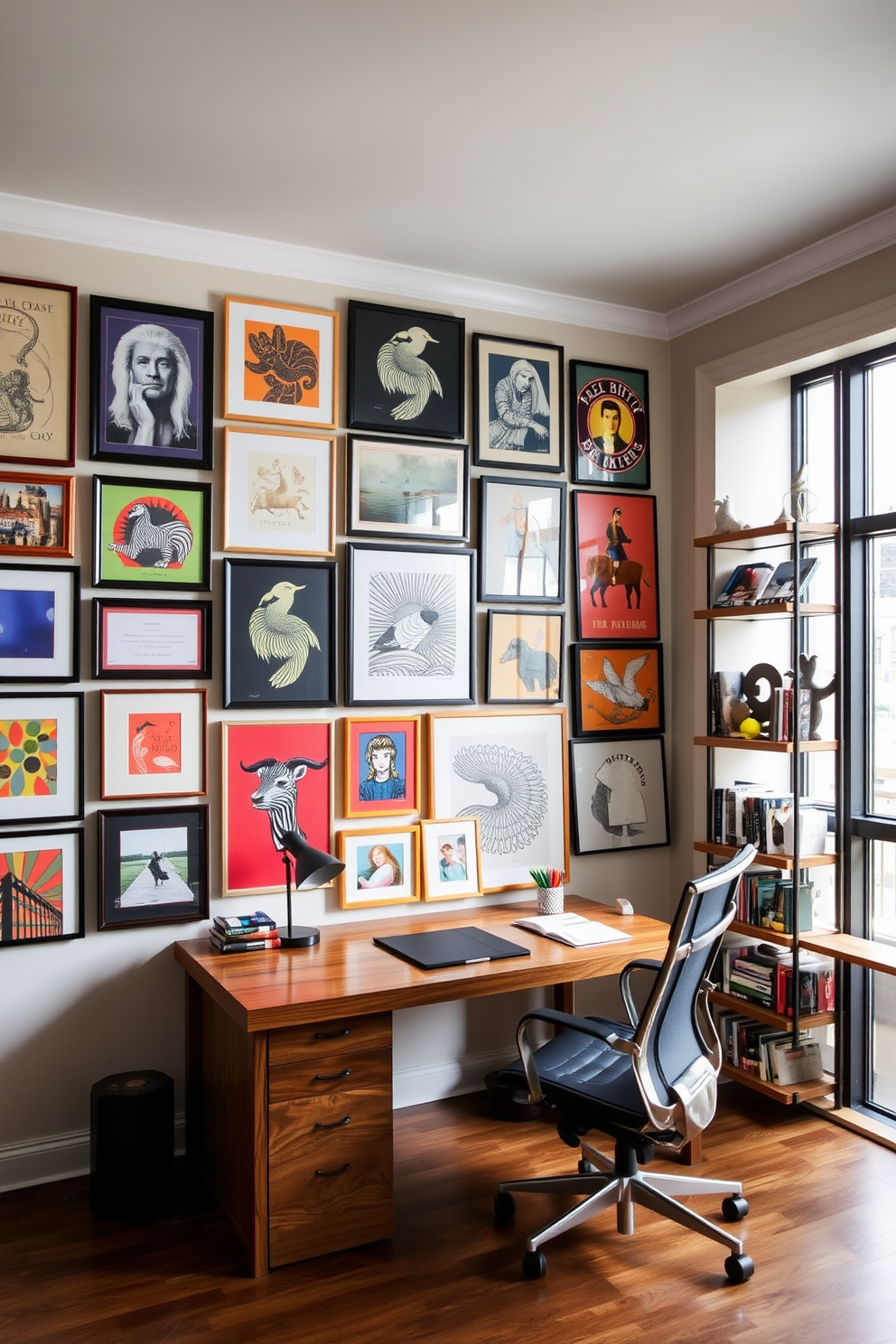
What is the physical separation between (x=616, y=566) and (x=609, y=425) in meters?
0.53

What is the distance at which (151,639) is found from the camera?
9.91 ft

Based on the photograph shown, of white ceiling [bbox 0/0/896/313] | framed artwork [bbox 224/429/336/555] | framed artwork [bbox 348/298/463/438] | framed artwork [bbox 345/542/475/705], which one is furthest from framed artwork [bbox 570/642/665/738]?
white ceiling [bbox 0/0/896/313]

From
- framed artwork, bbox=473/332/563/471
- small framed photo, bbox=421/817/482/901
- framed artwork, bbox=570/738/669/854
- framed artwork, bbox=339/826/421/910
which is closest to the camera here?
framed artwork, bbox=339/826/421/910

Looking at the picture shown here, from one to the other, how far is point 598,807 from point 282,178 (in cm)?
233

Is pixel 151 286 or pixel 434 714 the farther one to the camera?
pixel 434 714

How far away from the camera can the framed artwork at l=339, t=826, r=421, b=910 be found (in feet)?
10.8

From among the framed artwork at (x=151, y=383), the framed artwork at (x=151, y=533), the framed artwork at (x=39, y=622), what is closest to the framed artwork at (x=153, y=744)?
the framed artwork at (x=39, y=622)

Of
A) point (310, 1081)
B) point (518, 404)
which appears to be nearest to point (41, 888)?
point (310, 1081)

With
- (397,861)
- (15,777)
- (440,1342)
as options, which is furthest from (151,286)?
(440,1342)

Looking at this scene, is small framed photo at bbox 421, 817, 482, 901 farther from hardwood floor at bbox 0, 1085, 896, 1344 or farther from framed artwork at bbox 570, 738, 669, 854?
hardwood floor at bbox 0, 1085, 896, 1344

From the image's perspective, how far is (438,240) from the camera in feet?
10.4

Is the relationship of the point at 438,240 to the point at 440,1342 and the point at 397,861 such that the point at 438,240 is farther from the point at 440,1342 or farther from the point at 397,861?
the point at 440,1342

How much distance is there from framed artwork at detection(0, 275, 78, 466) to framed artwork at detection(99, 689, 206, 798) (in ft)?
2.41

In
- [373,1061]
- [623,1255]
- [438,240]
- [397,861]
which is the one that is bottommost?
[623,1255]
